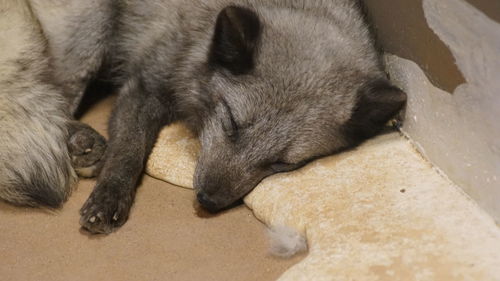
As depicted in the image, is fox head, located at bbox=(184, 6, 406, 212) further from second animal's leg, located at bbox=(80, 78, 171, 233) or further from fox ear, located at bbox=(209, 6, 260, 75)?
second animal's leg, located at bbox=(80, 78, 171, 233)

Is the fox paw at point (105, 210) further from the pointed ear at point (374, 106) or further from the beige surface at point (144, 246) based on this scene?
the pointed ear at point (374, 106)

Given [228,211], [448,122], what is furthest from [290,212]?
[448,122]

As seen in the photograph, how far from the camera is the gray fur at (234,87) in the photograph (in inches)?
96.5

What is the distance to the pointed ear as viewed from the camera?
99.3 inches

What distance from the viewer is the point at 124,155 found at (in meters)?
2.72

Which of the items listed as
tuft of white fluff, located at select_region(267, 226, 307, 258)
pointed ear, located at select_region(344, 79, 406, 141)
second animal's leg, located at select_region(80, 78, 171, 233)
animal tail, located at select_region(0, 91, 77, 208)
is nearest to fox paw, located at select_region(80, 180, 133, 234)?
second animal's leg, located at select_region(80, 78, 171, 233)

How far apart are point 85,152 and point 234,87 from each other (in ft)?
2.47

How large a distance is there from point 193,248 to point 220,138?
420mm

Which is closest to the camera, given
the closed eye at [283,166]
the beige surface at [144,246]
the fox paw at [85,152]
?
the beige surface at [144,246]

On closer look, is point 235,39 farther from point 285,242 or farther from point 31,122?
point 31,122

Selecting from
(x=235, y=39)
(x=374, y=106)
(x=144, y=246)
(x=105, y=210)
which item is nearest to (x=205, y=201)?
(x=144, y=246)

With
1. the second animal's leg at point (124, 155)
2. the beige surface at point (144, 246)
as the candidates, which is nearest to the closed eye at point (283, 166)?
the beige surface at point (144, 246)

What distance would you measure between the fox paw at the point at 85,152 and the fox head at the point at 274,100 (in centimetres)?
51

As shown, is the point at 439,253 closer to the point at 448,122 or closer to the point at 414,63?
the point at 448,122
